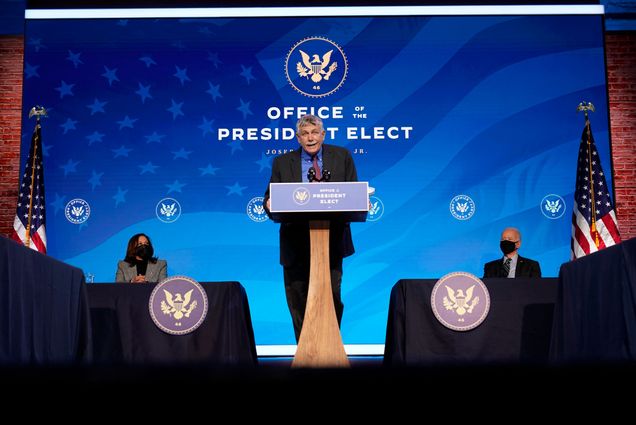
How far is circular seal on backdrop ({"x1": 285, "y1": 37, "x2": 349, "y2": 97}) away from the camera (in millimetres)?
6664

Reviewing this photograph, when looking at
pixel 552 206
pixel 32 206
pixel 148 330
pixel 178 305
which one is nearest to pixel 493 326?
pixel 178 305

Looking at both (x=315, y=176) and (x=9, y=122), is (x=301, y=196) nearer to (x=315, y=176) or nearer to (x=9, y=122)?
(x=315, y=176)

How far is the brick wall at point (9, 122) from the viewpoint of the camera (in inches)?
262

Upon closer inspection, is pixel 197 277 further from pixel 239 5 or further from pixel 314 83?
pixel 239 5

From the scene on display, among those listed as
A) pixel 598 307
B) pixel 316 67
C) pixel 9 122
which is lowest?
pixel 598 307

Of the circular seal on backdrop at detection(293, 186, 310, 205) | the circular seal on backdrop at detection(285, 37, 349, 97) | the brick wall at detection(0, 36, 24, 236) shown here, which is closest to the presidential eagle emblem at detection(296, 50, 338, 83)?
the circular seal on backdrop at detection(285, 37, 349, 97)

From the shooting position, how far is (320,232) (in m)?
3.37

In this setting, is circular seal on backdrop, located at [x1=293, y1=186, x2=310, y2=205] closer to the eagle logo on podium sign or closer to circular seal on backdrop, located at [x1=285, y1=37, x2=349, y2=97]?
the eagle logo on podium sign

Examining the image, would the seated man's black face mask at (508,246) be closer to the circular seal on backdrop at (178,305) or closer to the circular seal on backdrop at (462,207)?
the circular seal on backdrop at (462,207)

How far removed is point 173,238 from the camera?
21.3 feet

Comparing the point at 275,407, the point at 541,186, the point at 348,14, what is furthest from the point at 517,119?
the point at 275,407

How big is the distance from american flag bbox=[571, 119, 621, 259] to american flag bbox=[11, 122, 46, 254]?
423 cm

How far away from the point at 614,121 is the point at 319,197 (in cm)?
449

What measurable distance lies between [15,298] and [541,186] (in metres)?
5.02
